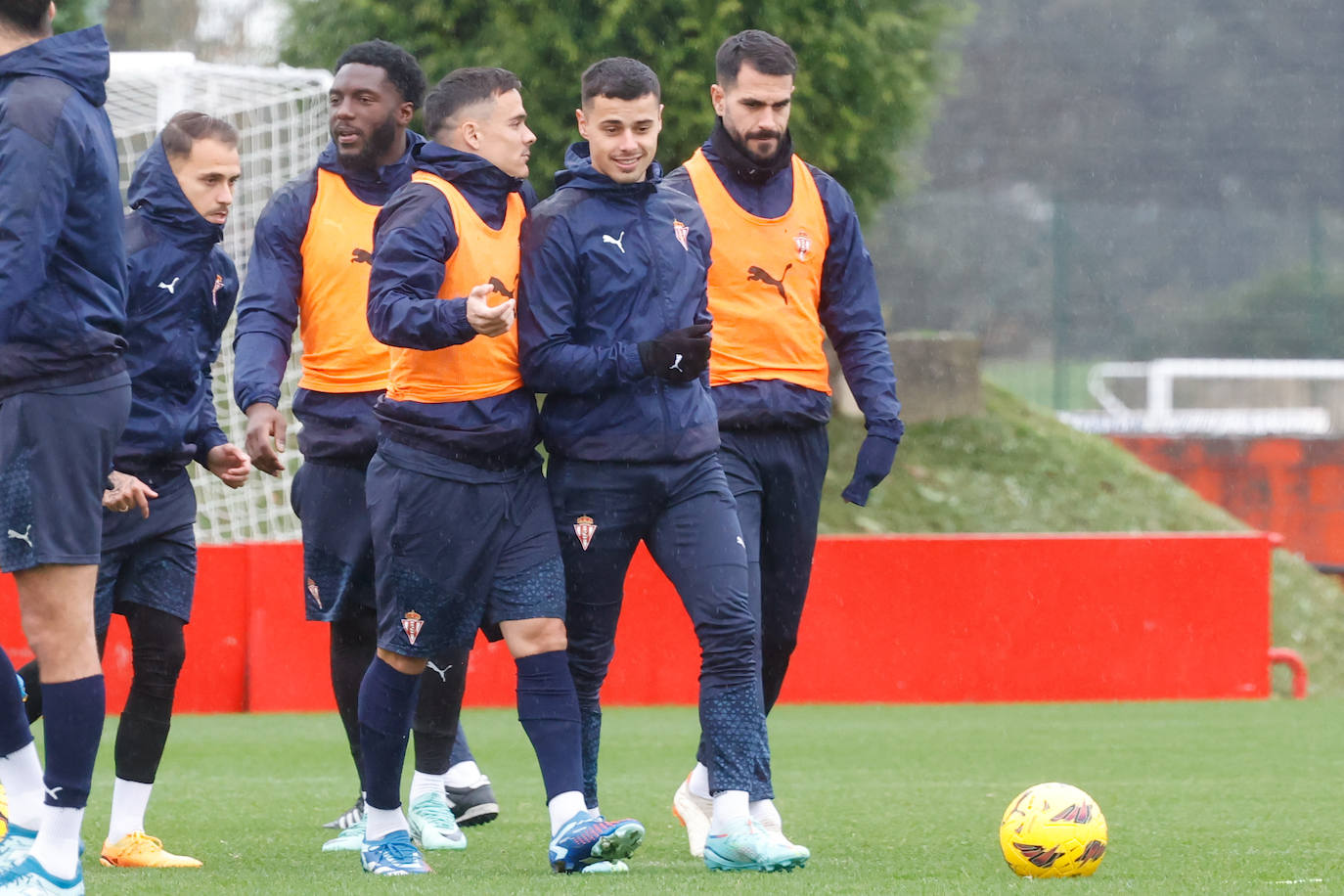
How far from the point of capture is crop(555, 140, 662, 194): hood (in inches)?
200

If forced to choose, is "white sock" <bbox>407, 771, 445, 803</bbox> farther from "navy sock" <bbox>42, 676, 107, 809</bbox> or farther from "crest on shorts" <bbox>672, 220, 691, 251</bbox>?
"crest on shorts" <bbox>672, 220, 691, 251</bbox>

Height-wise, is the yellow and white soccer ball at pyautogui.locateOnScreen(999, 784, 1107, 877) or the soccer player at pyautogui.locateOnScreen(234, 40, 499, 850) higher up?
the soccer player at pyautogui.locateOnScreen(234, 40, 499, 850)

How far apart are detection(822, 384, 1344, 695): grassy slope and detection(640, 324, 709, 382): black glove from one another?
9.28 metres

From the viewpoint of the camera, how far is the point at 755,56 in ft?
18.6

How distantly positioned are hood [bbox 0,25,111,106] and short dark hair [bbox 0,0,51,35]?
0.04 metres

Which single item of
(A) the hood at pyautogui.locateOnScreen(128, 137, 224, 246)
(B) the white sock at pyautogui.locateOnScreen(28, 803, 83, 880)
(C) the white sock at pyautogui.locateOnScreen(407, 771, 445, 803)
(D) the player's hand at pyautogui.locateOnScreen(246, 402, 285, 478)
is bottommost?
(C) the white sock at pyautogui.locateOnScreen(407, 771, 445, 803)

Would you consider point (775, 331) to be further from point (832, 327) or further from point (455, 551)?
point (455, 551)

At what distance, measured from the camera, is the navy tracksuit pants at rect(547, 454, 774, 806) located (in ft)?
16.5

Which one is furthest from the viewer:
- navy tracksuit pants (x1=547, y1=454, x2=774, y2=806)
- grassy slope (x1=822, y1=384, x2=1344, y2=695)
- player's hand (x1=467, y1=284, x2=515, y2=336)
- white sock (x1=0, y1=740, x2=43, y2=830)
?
Result: grassy slope (x1=822, y1=384, x2=1344, y2=695)

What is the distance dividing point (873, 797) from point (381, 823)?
2.37 m

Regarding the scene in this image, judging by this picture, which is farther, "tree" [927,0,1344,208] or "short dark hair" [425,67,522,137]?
"tree" [927,0,1344,208]

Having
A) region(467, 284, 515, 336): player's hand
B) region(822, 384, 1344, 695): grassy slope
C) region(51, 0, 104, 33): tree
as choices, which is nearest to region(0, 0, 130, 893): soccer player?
region(467, 284, 515, 336): player's hand

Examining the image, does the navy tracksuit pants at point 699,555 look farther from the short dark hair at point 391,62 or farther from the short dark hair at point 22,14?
the short dark hair at point 22,14

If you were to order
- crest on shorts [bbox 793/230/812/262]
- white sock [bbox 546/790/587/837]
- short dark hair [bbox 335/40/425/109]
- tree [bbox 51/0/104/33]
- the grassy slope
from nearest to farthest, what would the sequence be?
1. white sock [bbox 546/790/587/837]
2. crest on shorts [bbox 793/230/812/262]
3. short dark hair [bbox 335/40/425/109]
4. the grassy slope
5. tree [bbox 51/0/104/33]
